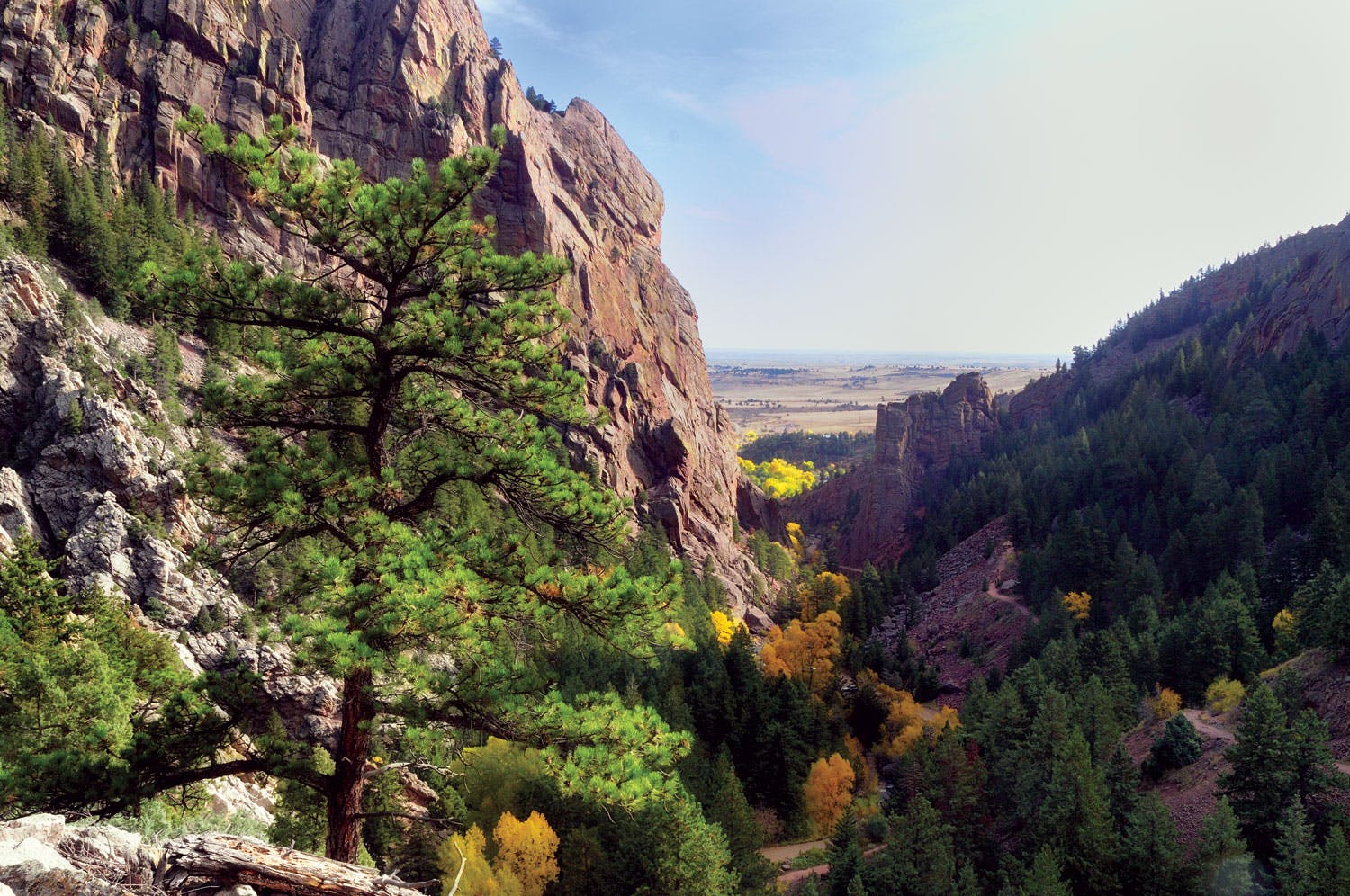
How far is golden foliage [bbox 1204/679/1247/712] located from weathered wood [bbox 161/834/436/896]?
4239cm

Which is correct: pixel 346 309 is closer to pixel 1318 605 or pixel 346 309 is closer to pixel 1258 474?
pixel 1318 605

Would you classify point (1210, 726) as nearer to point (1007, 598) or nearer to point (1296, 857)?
point (1296, 857)

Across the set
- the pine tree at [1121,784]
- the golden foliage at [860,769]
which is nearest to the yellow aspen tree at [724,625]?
the golden foliage at [860,769]

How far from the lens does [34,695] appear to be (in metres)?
18.7

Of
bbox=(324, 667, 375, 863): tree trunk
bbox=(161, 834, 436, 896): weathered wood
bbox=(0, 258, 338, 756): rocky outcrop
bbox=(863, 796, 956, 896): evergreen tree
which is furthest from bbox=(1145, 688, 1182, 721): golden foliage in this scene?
bbox=(0, 258, 338, 756): rocky outcrop

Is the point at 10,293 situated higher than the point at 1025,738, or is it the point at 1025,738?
the point at 10,293

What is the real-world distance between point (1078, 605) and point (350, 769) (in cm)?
6975

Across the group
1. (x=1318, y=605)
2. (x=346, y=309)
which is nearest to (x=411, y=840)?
(x=346, y=309)

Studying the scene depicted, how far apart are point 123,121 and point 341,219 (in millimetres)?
77257

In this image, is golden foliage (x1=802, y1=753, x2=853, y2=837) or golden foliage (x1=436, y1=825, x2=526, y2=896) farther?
golden foliage (x1=802, y1=753, x2=853, y2=837)

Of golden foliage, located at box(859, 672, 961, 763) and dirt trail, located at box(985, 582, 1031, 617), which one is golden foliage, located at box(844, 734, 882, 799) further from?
dirt trail, located at box(985, 582, 1031, 617)

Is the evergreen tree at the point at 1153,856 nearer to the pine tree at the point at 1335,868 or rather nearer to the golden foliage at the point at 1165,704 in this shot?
the pine tree at the point at 1335,868

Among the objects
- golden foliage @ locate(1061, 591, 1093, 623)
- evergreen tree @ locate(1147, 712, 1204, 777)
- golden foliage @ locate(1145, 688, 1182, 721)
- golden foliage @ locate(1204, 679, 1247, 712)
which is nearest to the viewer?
evergreen tree @ locate(1147, 712, 1204, 777)

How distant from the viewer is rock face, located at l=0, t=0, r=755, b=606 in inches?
2549
